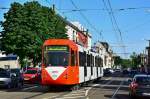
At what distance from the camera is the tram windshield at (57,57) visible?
3064 cm

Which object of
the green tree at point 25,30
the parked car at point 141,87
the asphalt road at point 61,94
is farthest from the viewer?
A: the green tree at point 25,30

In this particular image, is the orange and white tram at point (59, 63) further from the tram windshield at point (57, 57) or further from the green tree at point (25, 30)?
the green tree at point (25, 30)

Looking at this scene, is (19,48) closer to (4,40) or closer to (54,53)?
(4,40)

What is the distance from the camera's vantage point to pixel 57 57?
101ft

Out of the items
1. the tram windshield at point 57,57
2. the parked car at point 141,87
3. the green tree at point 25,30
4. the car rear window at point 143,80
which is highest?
the green tree at point 25,30

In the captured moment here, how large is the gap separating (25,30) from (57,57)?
99.9ft

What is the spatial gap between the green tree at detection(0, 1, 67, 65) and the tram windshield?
29.0m

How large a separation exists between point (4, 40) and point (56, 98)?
38326 mm

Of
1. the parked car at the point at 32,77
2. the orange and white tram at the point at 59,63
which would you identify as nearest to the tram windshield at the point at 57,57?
the orange and white tram at the point at 59,63

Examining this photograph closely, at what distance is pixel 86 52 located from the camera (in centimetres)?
3719

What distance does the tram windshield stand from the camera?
1206 inches

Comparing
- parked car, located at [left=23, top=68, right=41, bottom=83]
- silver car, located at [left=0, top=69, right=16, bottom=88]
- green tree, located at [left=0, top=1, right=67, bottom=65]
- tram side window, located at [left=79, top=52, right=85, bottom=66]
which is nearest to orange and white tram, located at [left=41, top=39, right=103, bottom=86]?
tram side window, located at [left=79, top=52, right=85, bottom=66]

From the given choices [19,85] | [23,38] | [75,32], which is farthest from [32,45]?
[75,32]

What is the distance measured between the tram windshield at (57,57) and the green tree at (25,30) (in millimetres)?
28999
